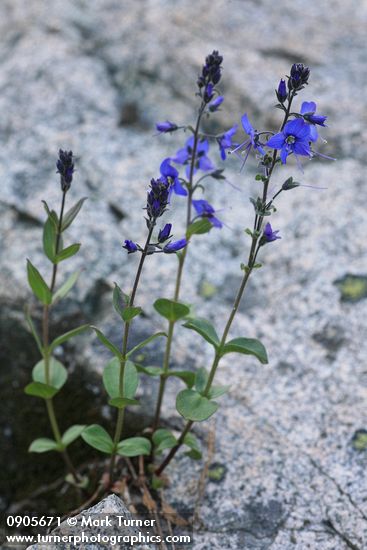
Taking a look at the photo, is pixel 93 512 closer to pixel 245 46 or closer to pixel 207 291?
pixel 207 291

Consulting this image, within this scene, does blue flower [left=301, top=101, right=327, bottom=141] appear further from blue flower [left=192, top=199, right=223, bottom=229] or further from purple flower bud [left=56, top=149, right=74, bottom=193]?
purple flower bud [left=56, top=149, right=74, bottom=193]

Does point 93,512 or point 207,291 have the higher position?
point 207,291

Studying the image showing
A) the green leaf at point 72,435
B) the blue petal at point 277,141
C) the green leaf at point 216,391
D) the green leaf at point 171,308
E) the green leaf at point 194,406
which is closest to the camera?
the blue petal at point 277,141

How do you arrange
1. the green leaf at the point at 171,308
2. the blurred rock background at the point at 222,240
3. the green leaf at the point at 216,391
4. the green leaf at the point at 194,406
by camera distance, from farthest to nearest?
the blurred rock background at the point at 222,240, the green leaf at the point at 216,391, the green leaf at the point at 171,308, the green leaf at the point at 194,406

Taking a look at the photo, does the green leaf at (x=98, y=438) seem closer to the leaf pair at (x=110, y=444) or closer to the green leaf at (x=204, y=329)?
the leaf pair at (x=110, y=444)

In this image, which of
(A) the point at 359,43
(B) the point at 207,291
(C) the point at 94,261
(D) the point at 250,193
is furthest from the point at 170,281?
(A) the point at 359,43

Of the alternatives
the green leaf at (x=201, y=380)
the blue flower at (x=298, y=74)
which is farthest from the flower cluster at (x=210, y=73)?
the green leaf at (x=201, y=380)

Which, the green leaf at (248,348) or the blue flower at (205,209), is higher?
the blue flower at (205,209)
